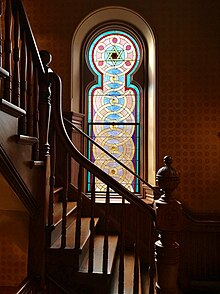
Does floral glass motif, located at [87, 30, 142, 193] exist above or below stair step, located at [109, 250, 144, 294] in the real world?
above

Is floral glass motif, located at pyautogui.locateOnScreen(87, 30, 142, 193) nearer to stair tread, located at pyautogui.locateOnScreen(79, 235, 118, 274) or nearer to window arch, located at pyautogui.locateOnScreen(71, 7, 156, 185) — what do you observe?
window arch, located at pyautogui.locateOnScreen(71, 7, 156, 185)

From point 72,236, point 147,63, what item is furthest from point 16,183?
point 147,63

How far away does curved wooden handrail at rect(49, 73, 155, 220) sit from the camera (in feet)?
6.03

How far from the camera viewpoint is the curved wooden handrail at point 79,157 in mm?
1838

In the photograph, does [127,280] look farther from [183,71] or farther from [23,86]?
[183,71]

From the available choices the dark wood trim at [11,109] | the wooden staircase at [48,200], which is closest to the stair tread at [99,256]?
the wooden staircase at [48,200]

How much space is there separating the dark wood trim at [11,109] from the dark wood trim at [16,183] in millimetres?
202

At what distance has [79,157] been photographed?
1903mm

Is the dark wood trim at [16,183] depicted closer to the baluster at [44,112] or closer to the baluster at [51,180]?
the baluster at [51,180]

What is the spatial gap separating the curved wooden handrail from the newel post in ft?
1.04

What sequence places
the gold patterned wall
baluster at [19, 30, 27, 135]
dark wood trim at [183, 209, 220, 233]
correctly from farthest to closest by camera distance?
the gold patterned wall < dark wood trim at [183, 209, 220, 233] < baluster at [19, 30, 27, 135]

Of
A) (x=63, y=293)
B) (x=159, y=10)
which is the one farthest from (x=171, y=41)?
(x=63, y=293)

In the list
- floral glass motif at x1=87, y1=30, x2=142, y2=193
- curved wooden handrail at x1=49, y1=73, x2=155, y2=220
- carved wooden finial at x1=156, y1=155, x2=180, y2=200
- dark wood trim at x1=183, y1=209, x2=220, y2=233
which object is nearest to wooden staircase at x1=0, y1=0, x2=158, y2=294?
curved wooden handrail at x1=49, y1=73, x2=155, y2=220

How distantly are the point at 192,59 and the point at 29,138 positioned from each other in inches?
101
